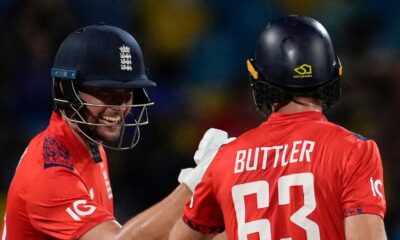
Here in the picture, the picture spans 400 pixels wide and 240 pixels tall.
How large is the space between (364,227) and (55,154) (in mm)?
1512

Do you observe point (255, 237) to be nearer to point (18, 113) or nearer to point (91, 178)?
point (91, 178)

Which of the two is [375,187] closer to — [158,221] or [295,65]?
[295,65]

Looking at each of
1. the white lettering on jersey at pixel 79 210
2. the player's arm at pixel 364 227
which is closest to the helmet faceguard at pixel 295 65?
the player's arm at pixel 364 227

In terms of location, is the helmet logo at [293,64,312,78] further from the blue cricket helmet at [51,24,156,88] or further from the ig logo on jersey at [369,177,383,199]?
the blue cricket helmet at [51,24,156,88]

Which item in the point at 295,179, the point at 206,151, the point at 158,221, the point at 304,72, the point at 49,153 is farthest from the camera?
the point at 49,153

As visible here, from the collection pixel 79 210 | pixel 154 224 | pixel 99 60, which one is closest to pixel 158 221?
pixel 154 224

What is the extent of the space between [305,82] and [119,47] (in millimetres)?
1331

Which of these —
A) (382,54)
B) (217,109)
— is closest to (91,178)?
(217,109)

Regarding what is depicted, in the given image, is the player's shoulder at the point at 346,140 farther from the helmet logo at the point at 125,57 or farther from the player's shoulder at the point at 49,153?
the helmet logo at the point at 125,57

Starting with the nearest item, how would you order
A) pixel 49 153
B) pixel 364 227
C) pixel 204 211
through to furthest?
pixel 364 227 < pixel 204 211 < pixel 49 153

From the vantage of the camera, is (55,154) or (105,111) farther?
(105,111)

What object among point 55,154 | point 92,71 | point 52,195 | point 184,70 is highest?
point 92,71

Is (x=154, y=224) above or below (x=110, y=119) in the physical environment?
below

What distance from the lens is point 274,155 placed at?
279 centimetres
